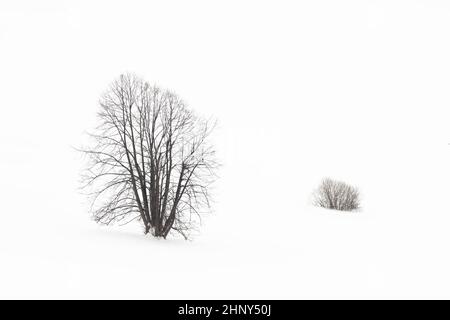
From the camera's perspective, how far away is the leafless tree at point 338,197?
36094 millimetres

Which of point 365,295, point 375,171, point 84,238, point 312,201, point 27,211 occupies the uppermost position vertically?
point 375,171

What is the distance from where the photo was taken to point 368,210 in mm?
36812

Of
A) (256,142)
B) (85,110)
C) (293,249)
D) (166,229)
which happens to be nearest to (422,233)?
(293,249)

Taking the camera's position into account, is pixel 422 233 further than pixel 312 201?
No

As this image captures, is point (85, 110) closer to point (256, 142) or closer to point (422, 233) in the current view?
point (256, 142)

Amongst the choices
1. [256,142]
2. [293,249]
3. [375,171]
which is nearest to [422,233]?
[293,249]

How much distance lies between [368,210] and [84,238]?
32627 mm

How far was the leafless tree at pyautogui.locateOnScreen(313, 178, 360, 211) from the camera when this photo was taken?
36094 millimetres

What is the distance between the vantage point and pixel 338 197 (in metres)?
36.2

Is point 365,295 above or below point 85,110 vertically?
below

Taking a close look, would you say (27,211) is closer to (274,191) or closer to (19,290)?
(19,290)
